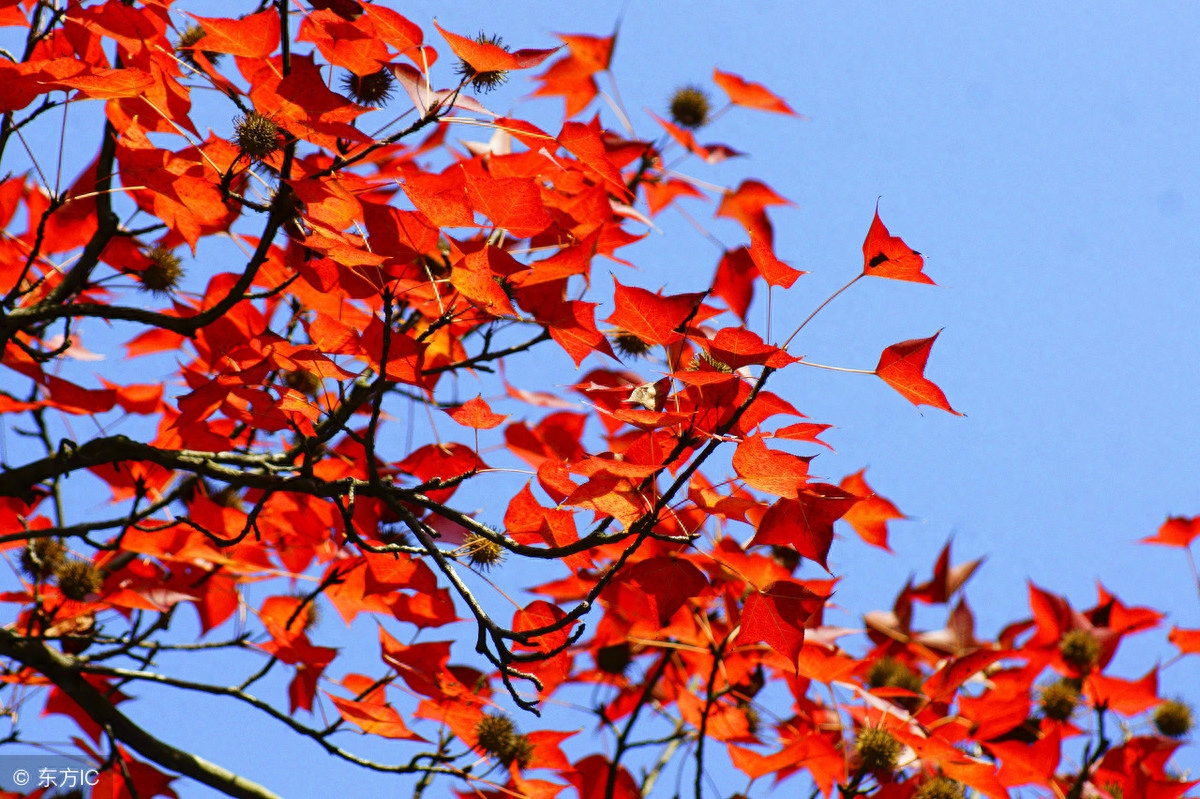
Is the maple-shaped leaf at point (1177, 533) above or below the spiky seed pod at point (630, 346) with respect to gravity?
below

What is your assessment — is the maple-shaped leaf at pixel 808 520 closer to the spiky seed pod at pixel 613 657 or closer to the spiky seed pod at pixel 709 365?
the spiky seed pod at pixel 709 365

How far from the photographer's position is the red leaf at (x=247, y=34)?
147cm

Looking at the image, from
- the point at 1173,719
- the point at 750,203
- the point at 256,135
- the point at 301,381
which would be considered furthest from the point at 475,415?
the point at 1173,719

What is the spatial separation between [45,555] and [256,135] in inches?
58.5

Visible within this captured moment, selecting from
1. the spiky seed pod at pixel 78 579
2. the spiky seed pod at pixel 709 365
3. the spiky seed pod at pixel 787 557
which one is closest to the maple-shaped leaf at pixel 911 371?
the spiky seed pod at pixel 709 365

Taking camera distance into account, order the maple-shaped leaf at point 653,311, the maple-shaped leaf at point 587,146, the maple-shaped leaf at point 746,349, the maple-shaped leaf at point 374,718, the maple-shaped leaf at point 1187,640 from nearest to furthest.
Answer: the maple-shaped leaf at point 746,349 < the maple-shaped leaf at point 653,311 < the maple-shaped leaf at point 587,146 < the maple-shaped leaf at point 374,718 < the maple-shaped leaf at point 1187,640

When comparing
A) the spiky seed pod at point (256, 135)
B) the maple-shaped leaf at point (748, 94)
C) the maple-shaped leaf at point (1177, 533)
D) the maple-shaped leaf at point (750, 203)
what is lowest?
the maple-shaped leaf at point (1177, 533)

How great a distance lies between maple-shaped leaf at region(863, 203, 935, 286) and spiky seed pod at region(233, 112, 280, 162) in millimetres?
952

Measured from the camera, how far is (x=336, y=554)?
2.36m

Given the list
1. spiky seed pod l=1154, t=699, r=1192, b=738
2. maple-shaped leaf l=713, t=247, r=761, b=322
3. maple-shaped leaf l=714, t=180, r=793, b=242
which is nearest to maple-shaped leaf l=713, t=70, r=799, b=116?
maple-shaped leaf l=714, t=180, r=793, b=242

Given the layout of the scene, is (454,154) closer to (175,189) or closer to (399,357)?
(175,189)

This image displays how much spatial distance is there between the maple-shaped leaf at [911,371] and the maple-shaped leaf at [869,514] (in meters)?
1.18

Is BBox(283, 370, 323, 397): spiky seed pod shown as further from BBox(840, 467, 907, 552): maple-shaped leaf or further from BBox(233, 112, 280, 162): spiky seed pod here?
BBox(840, 467, 907, 552): maple-shaped leaf

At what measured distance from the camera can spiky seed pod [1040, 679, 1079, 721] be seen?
2934mm
